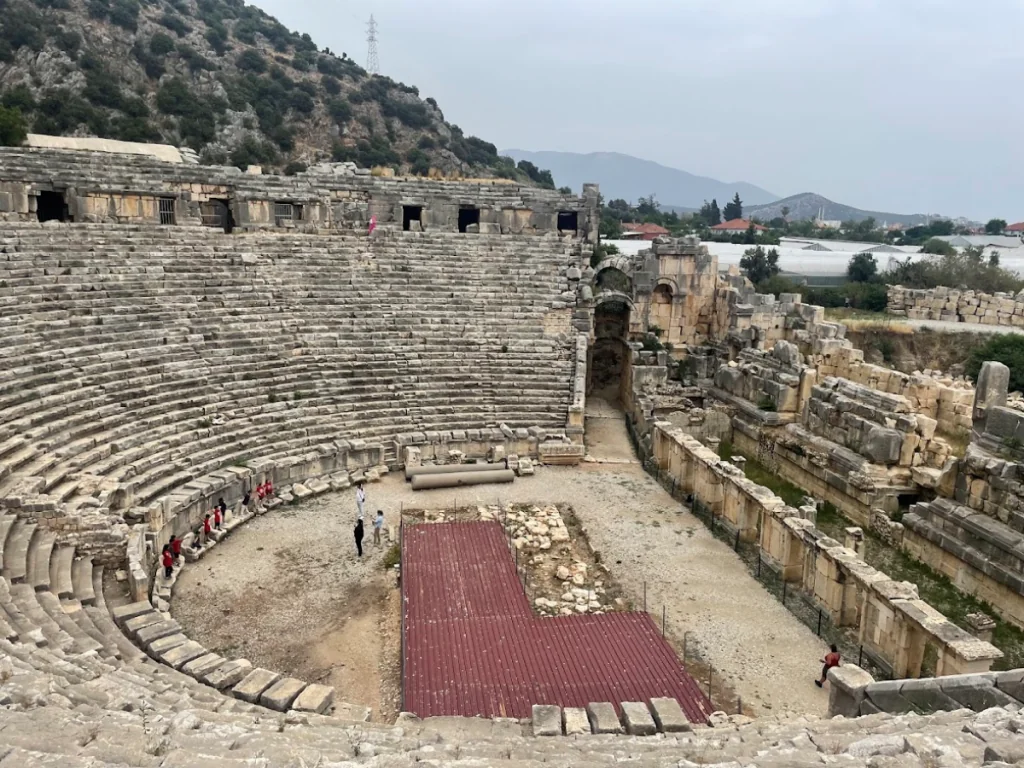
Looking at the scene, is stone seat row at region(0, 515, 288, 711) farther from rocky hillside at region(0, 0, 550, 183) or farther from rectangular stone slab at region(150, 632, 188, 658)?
rocky hillside at region(0, 0, 550, 183)

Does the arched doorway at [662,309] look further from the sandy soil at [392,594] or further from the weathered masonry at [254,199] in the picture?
the sandy soil at [392,594]

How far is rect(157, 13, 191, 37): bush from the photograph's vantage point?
5053 cm

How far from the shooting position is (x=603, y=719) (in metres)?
6.41

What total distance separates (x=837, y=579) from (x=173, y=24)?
56319 mm

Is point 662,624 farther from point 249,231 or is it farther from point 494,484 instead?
point 249,231

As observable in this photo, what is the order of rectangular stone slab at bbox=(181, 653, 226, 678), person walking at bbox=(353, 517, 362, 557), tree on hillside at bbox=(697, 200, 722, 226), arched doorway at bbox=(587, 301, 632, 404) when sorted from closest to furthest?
1. rectangular stone slab at bbox=(181, 653, 226, 678)
2. person walking at bbox=(353, 517, 362, 557)
3. arched doorway at bbox=(587, 301, 632, 404)
4. tree on hillside at bbox=(697, 200, 722, 226)

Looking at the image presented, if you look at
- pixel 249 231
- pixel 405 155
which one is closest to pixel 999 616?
pixel 249 231

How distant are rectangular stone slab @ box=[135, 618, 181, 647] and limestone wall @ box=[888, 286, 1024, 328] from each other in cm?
3098

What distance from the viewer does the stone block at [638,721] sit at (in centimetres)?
631

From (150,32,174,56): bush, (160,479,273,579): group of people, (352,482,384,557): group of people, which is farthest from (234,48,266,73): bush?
(352,482,384,557): group of people

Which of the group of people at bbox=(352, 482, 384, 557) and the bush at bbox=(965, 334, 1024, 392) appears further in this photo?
the bush at bbox=(965, 334, 1024, 392)

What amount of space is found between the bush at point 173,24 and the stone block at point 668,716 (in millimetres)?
56496

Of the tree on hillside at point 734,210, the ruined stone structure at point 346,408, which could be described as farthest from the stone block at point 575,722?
the tree on hillside at point 734,210

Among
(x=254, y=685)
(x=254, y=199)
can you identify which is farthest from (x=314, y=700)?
(x=254, y=199)
